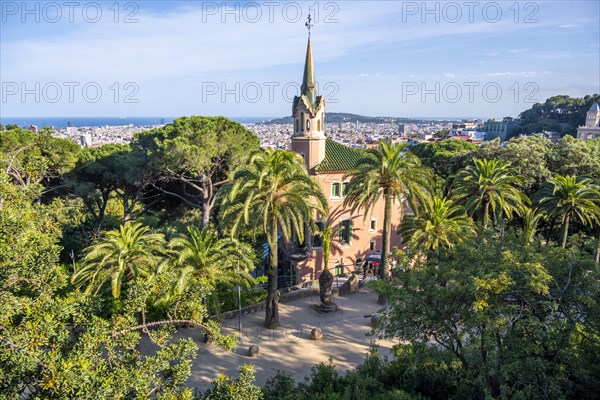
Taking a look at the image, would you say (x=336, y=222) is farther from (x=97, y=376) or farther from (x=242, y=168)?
(x=97, y=376)

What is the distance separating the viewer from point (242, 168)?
1802 cm

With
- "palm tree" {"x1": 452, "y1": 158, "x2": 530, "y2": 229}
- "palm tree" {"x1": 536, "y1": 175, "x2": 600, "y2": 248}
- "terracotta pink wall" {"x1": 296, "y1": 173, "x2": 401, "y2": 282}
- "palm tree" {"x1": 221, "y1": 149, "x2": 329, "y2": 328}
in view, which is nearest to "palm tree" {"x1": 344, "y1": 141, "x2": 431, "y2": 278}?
"palm tree" {"x1": 221, "y1": 149, "x2": 329, "y2": 328}

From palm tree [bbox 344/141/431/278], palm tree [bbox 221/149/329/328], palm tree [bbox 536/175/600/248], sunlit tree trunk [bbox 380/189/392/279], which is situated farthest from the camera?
palm tree [bbox 536/175/600/248]

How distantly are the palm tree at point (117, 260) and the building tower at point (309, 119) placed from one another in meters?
11.6

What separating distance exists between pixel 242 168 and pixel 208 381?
8745 millimetres

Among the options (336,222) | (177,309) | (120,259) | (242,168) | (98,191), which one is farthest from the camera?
(98,191)

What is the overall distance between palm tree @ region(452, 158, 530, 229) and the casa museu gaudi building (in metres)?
5.08

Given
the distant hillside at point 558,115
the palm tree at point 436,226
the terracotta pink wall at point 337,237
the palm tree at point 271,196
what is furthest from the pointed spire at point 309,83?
the distant hillside at point 558,115

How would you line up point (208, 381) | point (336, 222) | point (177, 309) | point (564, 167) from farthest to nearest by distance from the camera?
point (564, 167) → point (336, 222) → point (208, 381) → point (177, 309)

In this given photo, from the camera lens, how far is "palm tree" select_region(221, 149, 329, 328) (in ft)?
56.7

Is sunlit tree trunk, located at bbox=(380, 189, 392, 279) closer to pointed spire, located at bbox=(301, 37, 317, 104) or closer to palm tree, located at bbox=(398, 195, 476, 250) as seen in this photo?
palm tree, located at bbox=(398, 195, 476, 250)

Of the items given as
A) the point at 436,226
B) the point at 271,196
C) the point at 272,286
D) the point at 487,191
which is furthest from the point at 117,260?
the point at 487,191

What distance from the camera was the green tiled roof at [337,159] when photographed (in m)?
25.8

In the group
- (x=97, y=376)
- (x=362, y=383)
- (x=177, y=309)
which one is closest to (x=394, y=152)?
(x=362, y=383)
